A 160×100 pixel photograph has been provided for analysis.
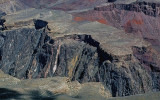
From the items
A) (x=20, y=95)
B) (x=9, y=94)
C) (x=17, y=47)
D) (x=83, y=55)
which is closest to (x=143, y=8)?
(x=83, y=55)

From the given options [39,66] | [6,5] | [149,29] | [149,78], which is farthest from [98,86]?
[6,5]

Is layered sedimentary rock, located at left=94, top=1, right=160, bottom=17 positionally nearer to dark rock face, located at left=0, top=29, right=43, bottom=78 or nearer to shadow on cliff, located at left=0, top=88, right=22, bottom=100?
dark rock face, located at left=0, top=29, right=43, bottom=78

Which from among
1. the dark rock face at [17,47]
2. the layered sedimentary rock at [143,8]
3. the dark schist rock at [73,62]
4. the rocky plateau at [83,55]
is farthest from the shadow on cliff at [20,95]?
the layered sedimentary rock at [143,8]

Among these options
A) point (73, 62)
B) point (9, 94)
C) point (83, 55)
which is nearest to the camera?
point (9, 94)

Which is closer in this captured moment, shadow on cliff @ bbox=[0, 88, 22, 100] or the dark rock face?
shadow on cliff @ bbox=[0, 88, 22, 100]

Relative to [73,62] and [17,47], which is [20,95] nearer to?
[73,62]

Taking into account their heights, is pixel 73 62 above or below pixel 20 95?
below

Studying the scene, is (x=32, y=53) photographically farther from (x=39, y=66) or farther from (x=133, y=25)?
(x=133, y=25)

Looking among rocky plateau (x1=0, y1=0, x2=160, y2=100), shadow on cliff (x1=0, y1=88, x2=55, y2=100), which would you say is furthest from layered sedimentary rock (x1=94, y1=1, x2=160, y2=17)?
shadow on cliff (x1=0, y1=88, x2=55, y2=100)

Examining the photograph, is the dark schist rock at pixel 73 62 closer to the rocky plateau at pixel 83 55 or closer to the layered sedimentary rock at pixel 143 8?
the rocky plateau at pixel 83 55

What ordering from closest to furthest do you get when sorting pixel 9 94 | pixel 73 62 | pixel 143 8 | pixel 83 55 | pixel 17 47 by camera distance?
pixel 9 94
pixel 83 55
pixel 73 62
pixel 17 47
pixel 143 8

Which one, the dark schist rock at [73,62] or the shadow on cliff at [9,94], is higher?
the shadow on cliff at [9,94]
